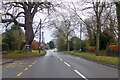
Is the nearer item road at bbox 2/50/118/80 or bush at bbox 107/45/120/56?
road at bbox 2/50/118/80

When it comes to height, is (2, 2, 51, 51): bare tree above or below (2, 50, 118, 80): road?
above

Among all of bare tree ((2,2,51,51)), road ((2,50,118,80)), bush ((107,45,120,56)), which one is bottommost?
road ((2,50,118,80))

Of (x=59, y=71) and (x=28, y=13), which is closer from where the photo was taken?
(x=59, y=71)

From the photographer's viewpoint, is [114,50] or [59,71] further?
[114,50]

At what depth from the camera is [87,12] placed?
24.8 meters

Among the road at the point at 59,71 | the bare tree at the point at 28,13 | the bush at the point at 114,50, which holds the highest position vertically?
the bare tree at the point at 28,13

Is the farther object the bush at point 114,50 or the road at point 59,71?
the bush at point 114,50

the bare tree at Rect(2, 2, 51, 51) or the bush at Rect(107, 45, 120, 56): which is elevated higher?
the bare tree at Rect(2, 2, 51, 51)

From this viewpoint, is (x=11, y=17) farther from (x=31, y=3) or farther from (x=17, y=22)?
(x=31, y=3)

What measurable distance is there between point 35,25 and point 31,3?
4.44 meters

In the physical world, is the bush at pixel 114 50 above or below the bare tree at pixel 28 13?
below

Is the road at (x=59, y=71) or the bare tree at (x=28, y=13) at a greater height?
the bare tree at (x=28, y=13)

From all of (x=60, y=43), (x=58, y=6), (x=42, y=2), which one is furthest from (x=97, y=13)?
(x=60, y=43)

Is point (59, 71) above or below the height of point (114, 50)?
below
